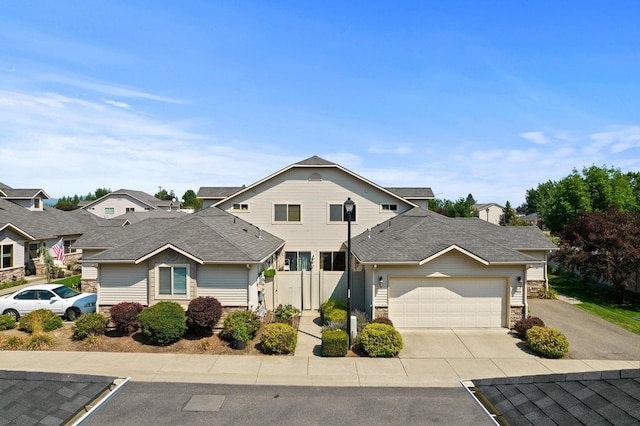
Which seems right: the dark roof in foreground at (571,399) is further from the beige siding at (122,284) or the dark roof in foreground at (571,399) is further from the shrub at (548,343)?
the beige siding at (122,284)

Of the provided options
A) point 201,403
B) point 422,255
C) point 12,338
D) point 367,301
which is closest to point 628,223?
point 422,255

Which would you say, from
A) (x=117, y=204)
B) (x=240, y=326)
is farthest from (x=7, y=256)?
(x=117, y=204)

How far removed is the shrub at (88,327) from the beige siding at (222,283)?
390 cm

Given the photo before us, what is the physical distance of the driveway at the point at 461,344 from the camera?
45.4ft

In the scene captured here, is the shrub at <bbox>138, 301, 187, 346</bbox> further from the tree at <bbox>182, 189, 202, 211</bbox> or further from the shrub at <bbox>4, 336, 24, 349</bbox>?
the tree at <bbox>182, 189, 202, 211</bbox>

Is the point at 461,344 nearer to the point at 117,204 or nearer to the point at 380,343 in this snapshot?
the point at 380,343

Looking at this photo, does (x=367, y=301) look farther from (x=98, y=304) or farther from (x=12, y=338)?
(x=12, y=338)

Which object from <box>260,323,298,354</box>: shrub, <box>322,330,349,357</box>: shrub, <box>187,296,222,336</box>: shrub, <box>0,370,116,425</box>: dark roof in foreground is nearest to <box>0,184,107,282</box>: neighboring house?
<box>187,296,222,336</box>: shrub

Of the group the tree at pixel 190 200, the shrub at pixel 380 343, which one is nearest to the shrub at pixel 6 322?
the shrub at pixel 380 343

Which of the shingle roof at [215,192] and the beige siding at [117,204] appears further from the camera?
the beige siding at [117,204]

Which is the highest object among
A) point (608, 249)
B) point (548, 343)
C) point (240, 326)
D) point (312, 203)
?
point (312, 203)

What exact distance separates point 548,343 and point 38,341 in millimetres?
19068

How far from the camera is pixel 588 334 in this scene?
16.3 m

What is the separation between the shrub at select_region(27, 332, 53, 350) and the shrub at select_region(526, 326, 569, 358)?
60.4 feet
